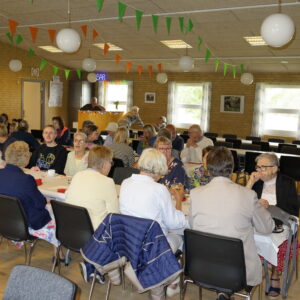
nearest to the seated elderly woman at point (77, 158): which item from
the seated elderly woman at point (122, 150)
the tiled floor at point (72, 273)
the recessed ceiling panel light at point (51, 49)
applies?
the seated elderly woman at point (122, 150)

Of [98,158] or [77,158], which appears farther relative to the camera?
[77,158]

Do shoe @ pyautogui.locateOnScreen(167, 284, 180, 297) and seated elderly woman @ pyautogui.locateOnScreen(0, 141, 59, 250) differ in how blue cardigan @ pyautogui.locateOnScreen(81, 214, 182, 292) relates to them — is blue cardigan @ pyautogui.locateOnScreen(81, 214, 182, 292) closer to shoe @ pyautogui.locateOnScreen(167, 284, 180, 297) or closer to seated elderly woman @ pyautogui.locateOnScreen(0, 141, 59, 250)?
shoe @ pyautogui.locateOnScreen(167, 284, 180, 297)

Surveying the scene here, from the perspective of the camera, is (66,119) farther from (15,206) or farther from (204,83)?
(15,206)

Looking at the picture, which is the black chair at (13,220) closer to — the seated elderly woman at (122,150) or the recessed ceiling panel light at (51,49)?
the seated elderly woman at (122,150)

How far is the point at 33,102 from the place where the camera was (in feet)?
44.4

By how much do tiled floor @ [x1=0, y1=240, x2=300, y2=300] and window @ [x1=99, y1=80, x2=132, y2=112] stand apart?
34.7 feet

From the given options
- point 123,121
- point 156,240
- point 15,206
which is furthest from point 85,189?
point 123,121

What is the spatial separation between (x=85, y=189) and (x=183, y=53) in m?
7.96

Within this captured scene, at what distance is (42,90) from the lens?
13820 mm

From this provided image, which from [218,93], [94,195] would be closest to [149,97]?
[218,93]

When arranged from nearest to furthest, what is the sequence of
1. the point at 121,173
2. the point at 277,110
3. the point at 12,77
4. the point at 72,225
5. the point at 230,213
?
the point at 230,213
the point at 72,225
the point at 121,173
the point at 277,110
the point at 12,77

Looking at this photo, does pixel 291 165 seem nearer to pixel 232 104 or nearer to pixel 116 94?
pixel 232 104

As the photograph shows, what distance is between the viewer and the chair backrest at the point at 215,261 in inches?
90.1

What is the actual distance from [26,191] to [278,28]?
3080 mm
